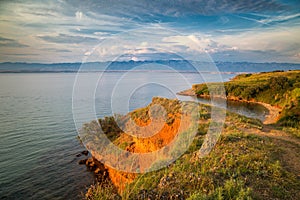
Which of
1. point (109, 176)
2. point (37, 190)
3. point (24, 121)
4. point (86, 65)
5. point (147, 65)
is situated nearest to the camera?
point (86, 65)

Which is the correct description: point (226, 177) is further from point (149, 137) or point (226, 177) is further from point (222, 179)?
point (149, 137)

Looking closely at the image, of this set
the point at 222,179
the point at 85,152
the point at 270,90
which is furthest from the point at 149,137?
the point at 270,90

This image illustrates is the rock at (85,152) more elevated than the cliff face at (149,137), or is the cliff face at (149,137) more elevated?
the cliff face at (149,137)

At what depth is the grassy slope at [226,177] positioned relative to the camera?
23.3 feet

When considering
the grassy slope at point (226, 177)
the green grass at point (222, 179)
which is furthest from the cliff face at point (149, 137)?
the grassy slope at point (226, 177)

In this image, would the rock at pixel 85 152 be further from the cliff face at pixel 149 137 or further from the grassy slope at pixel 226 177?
the grassy slope at pixel 226 177

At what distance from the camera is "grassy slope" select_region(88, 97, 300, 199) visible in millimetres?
7094

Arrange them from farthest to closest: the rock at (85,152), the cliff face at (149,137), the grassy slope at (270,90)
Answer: the grassy slope at (270,90), the rock at (85,152), the cliff face at (149,137)

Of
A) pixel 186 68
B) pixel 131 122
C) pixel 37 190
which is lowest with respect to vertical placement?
pixel 37 190

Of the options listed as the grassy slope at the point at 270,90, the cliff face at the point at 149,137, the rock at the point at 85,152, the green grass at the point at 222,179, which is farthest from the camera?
the grassy slope at the point at 270,90

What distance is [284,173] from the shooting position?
29.0 ft

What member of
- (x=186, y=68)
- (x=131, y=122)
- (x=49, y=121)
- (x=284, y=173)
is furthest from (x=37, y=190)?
(x=49, y=121)

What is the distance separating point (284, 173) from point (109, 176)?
15.6 m

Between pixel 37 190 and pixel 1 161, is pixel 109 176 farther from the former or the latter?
pixel 1 161
